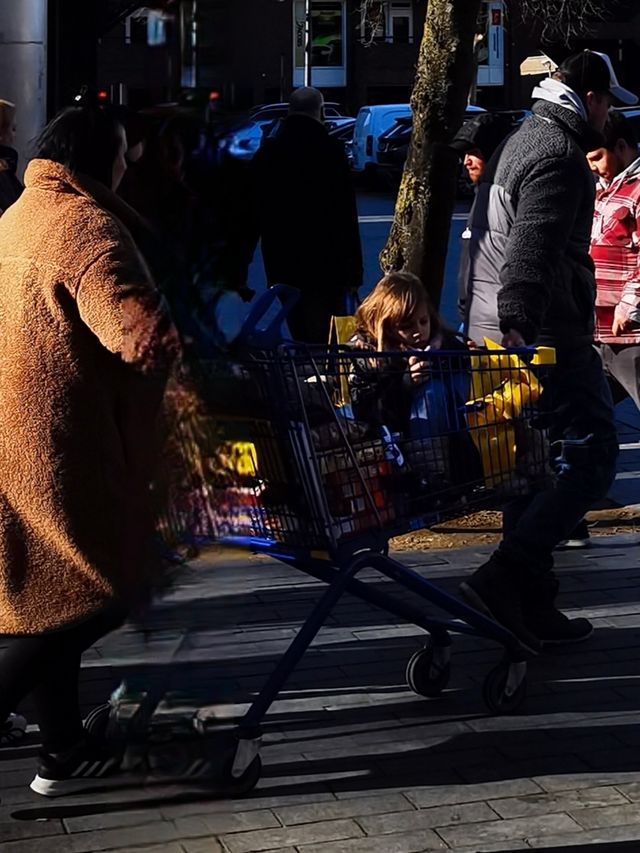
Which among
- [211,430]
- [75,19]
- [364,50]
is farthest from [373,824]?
[364,50]

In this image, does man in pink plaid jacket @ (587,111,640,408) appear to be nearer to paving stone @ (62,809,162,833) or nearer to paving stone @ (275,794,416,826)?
paving stone @ (275,794,416,826)

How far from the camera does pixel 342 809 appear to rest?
377 cm

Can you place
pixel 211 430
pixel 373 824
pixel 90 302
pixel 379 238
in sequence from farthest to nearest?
pixel 379 238, pixel 373 824, pixel 90 302, pixel 211 430

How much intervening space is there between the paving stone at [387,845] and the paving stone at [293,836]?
0.03m

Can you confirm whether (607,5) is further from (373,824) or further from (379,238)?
(373,824)

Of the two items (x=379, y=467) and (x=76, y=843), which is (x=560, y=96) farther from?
(x=76, y=843)

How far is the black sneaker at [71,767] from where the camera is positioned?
367 cm

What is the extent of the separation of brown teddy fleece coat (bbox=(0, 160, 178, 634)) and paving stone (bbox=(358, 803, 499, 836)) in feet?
3.01

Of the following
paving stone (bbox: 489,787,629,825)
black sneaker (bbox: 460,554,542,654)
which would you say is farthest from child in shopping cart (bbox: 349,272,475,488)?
paving stone (bbox: 489,787,629,825)

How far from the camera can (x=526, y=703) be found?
450 centimetres

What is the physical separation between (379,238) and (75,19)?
14936 mm

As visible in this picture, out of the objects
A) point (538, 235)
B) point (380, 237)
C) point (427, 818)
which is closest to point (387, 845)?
point (427, 818)

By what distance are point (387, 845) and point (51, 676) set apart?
0.85m

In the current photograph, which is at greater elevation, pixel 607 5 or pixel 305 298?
pixel 607 5
